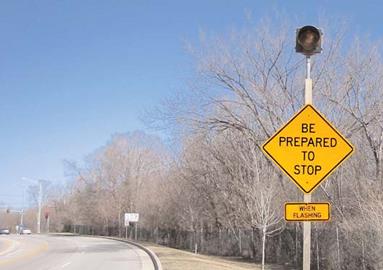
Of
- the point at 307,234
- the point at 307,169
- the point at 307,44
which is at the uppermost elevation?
the point at 307,44

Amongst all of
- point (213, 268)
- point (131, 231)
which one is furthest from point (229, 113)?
point (131, 231)

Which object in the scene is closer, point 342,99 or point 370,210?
point 370,210

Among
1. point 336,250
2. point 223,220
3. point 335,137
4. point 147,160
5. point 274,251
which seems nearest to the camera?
point 335,137

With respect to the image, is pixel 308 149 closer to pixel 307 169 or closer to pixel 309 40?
pixel 307 169

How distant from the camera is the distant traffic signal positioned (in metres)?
8.23

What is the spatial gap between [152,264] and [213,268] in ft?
12.3

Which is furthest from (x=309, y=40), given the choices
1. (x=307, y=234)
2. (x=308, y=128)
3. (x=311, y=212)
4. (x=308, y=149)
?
(x=307, y=234)

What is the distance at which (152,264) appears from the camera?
83.7 ft

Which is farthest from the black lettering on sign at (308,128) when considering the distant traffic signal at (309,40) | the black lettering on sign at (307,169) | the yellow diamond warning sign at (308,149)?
the distant traffic signal at (309,40)

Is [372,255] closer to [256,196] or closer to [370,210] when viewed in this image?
[370,210]

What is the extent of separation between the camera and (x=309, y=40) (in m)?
8.25

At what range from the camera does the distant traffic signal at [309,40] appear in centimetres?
823

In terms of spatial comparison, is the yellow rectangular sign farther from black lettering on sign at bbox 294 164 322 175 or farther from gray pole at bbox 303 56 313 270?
black lettering on sign at bbox 294 164 322 175

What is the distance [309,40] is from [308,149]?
159cm
